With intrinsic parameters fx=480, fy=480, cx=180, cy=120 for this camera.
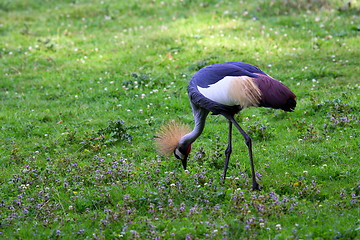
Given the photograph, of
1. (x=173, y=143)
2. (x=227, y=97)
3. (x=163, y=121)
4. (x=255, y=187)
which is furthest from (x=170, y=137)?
(x=163, y=121)

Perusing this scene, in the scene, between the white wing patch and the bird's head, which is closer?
the white wing patch

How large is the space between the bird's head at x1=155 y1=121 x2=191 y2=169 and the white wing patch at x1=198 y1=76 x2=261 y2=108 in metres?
0.80

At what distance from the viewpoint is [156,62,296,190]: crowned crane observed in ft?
18.9

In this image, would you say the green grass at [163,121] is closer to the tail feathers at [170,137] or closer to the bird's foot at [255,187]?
the bird's foot at [255,187]

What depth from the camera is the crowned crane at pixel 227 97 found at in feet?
18.9

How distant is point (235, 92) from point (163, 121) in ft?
9.32

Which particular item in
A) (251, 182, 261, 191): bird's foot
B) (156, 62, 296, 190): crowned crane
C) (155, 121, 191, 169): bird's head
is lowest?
(251, 182, 261, 191): bird's foot

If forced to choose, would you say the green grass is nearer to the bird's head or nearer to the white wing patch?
the bird's head

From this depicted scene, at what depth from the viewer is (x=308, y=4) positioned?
13805 mm

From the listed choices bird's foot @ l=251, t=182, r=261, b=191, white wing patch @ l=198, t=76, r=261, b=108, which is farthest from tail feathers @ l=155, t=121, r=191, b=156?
bird's foot @ l=251, t=182, r=261, b=191

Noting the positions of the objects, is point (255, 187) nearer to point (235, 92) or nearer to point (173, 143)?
point (235, 92)

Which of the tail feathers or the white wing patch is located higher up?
the white wing patch

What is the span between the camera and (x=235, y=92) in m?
5.86

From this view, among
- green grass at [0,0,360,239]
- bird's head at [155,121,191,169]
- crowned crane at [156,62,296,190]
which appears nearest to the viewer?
green grass at [0,0,360,239]
